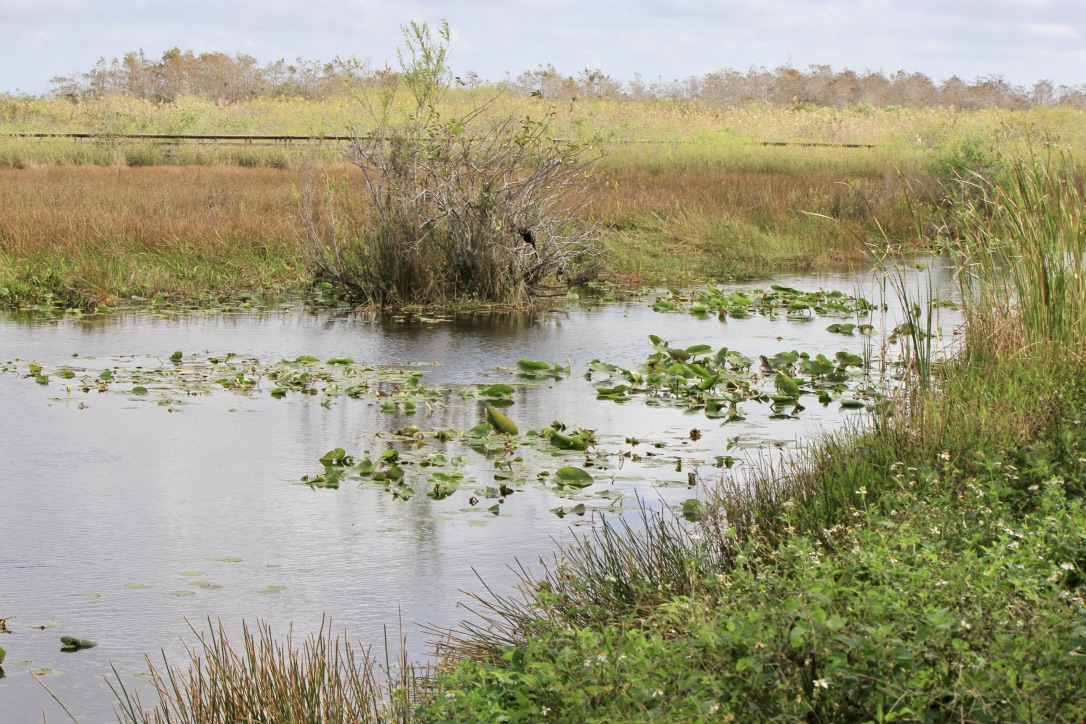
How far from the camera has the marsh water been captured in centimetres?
497

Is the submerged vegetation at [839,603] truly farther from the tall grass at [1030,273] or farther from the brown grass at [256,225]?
the brown grass at [256,225]

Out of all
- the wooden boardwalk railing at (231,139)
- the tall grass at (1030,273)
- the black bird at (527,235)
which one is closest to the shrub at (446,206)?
the black bird at (527,235)

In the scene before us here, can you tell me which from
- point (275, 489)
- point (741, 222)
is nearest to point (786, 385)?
point (275, 489)

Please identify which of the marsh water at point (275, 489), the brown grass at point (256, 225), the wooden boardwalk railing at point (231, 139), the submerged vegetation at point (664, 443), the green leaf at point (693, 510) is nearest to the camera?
the submerged vegetation at point (664, 443)

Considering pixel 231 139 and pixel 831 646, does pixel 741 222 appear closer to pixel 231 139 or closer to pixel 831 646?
pixel 831 646

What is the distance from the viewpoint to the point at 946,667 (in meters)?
3.11

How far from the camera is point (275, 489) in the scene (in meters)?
6.87

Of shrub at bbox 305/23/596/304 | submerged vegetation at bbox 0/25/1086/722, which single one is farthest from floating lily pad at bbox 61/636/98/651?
shrub at bbox 305/23/596/304

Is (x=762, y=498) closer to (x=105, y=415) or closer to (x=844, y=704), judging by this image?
(x=844, y=704)

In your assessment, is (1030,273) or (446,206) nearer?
(1030,273)

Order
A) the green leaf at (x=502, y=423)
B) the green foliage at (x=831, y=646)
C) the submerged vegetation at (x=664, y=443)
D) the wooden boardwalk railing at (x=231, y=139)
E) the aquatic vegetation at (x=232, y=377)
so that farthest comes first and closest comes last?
1. the wooden boardwalk railing at (x=231, y=139)
2. the aquatic vegetation at (x=232, y=377)
3. the green leaf at (x=502, y=423)
4. the submerged vegetation at (x=664, y=443)
5. the green foliage at (x=831, y=646)

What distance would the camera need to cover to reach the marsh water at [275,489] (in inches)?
196

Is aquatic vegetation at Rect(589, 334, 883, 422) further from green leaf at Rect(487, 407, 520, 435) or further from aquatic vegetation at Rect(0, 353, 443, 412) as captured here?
aquatic vegetation at Rect(0, 353, 443, 412)

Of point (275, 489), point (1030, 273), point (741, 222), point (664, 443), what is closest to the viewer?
point (275, 489)
